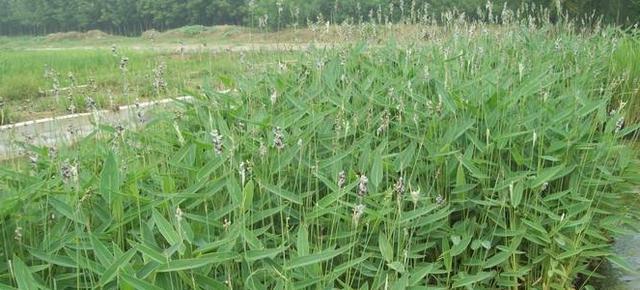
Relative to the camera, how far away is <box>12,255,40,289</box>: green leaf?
141cm

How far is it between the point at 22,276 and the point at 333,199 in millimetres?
804

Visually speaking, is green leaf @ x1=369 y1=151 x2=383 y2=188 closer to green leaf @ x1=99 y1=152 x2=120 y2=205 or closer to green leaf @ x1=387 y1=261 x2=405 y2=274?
green leaf @ x1=387 y1=261 x2=405 y2=274

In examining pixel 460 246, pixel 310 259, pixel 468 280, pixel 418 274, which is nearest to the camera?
pixel 310 259

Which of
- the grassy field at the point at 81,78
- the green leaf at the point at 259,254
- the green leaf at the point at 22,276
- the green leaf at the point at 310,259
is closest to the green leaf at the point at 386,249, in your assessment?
the green leaf at the point at 310,259

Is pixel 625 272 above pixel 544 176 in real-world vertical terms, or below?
below

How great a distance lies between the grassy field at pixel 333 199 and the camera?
5.34 ft

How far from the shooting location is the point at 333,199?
5.86 feet

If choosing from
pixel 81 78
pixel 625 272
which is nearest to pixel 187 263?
pixel 625 272

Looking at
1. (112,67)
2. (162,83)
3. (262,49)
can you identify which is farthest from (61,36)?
(162,83)

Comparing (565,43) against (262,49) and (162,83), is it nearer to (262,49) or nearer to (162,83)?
(262,49)

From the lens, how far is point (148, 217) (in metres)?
1.89

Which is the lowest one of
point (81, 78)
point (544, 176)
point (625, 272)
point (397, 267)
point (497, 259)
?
point (81, 78)

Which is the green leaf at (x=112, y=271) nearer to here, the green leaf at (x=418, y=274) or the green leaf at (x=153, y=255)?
the green leaf at (x=153, y=255)

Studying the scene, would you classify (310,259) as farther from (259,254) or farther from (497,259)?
(497,259)
